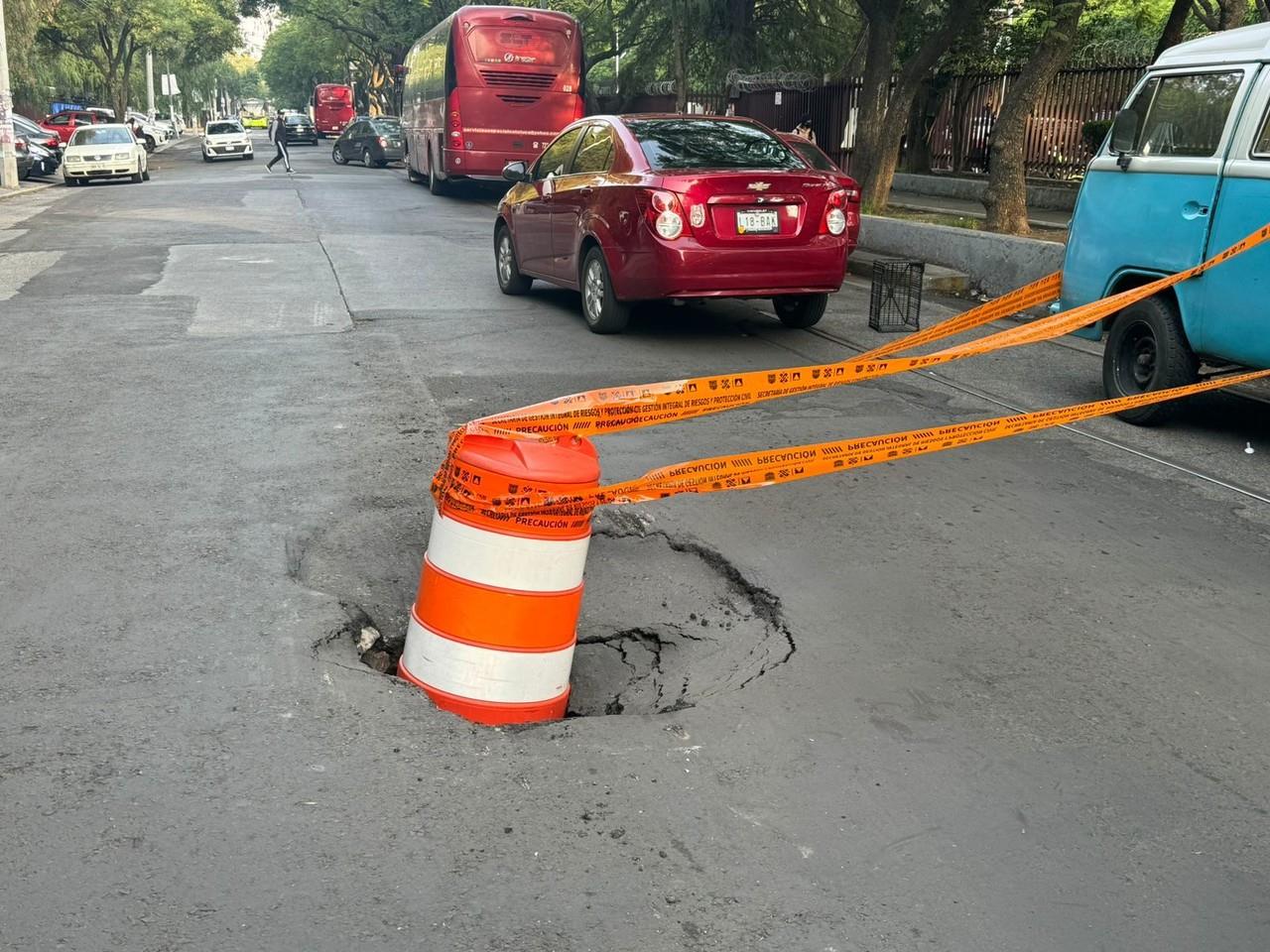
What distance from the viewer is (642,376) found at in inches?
347

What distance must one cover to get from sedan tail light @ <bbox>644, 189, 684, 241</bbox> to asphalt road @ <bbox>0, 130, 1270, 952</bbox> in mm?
1862

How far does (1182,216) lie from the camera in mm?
7324

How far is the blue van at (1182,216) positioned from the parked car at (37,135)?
105ft

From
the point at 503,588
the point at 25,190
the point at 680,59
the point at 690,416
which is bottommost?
the point at 25,190

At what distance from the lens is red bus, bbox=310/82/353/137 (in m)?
70.3

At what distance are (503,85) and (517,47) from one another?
2.53 ft

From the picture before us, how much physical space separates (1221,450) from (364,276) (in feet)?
30.1

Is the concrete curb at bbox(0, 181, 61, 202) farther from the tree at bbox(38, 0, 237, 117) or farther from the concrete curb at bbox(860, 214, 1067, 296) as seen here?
the tree at bbox(38, 0, 237, 117)

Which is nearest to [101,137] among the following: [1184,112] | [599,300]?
[599,300]

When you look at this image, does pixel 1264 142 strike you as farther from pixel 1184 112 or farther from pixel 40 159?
pixel 40 159

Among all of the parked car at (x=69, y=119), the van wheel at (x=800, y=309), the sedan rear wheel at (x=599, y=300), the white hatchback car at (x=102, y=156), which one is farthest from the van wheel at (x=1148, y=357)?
the parked car at (x=69, y=119)

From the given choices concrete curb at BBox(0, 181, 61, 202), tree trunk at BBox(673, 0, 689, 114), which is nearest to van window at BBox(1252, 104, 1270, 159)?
tree trunk at BBox(673, 0, 689, 114)

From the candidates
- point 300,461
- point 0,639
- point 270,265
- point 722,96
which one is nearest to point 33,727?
point 0,639

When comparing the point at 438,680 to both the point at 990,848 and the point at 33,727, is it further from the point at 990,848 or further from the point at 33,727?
the point at 990,848
